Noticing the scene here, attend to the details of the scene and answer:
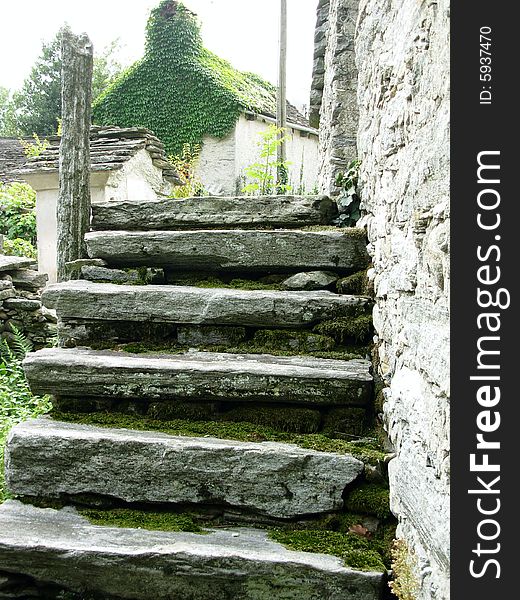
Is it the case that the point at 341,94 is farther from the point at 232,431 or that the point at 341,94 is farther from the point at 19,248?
the point at 19,248

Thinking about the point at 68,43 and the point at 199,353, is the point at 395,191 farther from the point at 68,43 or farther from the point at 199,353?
the point at 68,43

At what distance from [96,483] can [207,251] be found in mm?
1283

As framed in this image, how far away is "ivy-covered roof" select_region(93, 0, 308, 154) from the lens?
1394 cm

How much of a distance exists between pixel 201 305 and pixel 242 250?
43cm

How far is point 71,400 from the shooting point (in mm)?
2717

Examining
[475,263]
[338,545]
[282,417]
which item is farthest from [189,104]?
[475,263]

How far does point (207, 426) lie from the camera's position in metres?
2.55

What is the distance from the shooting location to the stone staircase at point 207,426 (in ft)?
6.83

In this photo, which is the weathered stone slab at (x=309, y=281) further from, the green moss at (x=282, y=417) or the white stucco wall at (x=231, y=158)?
the white stucco wall at (x=231, y=158)

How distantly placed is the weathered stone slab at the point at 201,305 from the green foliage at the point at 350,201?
24.4 inches

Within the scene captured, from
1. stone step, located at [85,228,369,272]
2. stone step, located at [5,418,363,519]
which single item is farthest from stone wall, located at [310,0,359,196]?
stone step, located at [5,418,363,519]

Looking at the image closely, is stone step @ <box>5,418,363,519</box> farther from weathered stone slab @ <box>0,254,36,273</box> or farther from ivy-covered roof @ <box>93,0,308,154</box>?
ivy-covered roof @ <box>93,0,308,154</box>

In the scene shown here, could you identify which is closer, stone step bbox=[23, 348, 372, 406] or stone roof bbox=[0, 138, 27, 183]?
stone step bbox=[23, 348, 372, 406]

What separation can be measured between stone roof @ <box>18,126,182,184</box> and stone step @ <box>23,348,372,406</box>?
14.4ft
